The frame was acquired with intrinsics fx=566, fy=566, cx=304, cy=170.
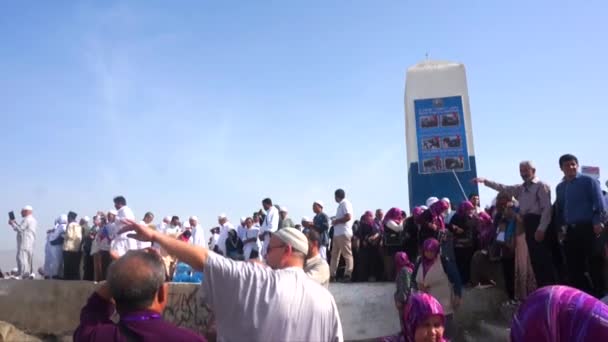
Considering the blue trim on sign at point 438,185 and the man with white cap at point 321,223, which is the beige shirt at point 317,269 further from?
the blue trim on sign at point 438,185

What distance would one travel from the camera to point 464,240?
28.1 feet

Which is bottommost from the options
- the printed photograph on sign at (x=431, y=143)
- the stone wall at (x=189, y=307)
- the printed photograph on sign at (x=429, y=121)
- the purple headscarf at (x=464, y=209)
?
the stone wall at (x=189, y=307)

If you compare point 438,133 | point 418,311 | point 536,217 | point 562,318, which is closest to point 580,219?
point 536,217

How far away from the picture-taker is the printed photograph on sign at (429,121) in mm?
14391

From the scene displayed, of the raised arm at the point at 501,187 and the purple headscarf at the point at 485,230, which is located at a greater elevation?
the raised arm at the point at 501,187

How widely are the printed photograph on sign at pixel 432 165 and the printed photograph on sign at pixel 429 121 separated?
2.92ft

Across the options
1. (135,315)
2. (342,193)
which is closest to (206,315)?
(342,193)

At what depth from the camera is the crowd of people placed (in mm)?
2871

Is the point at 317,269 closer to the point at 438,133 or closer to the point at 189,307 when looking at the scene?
the point at 189,307

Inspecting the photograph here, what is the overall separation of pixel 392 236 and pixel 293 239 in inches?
265

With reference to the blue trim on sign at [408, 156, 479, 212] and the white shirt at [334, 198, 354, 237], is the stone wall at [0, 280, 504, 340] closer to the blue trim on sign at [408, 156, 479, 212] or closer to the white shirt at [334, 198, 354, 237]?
the white shirt at [334, 198, 354, 237]

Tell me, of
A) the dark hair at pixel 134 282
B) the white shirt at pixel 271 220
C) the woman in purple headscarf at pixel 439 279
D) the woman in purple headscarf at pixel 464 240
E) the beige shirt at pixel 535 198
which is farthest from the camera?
the white shirt at pixel 271 220

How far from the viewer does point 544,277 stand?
6812 mm

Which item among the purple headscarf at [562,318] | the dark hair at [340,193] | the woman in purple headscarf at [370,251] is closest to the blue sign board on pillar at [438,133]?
the dark hair at [340,193]
